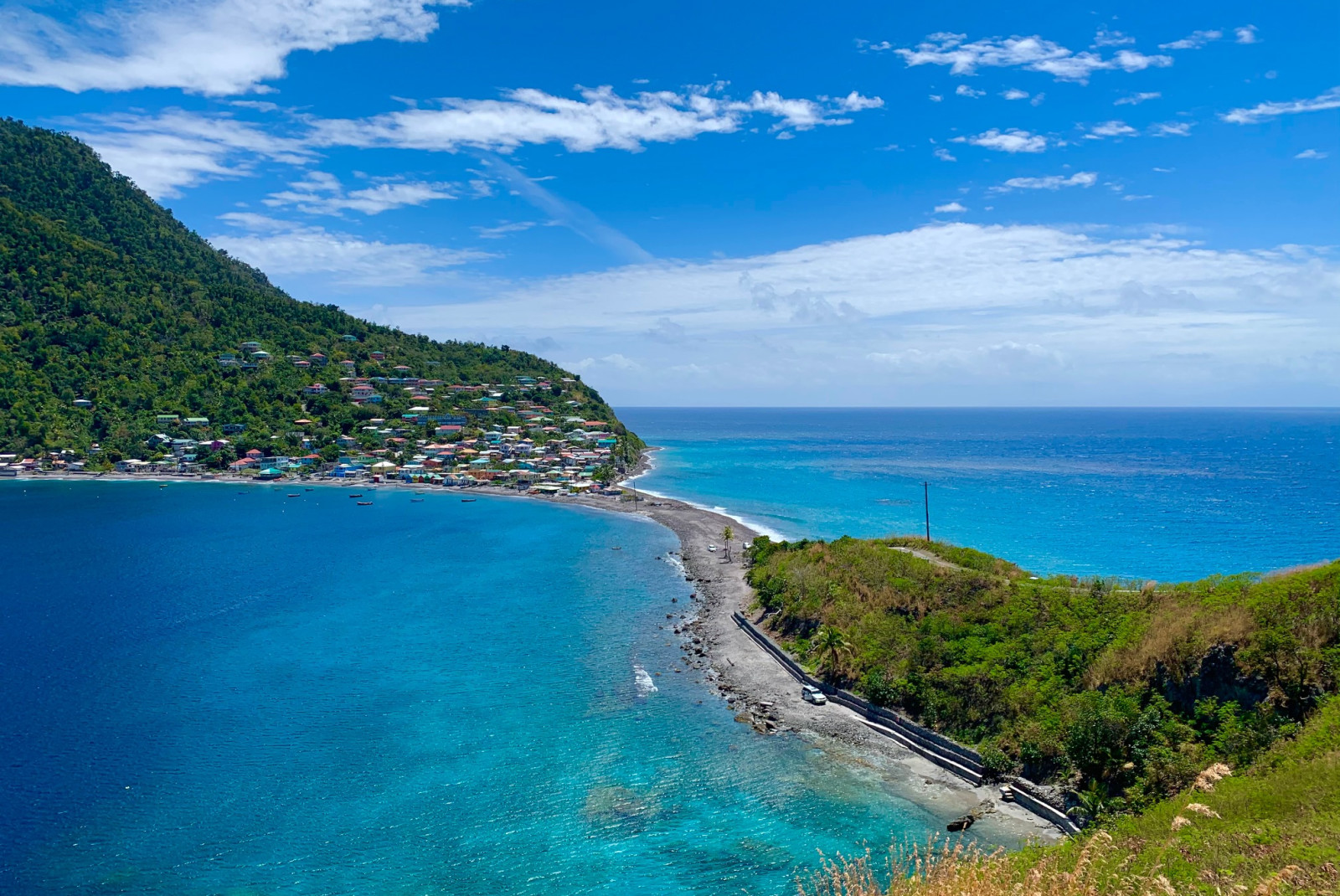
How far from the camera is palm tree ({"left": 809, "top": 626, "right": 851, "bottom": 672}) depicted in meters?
31.4

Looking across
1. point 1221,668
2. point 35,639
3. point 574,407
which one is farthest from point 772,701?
point 574,407

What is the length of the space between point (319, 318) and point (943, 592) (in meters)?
154

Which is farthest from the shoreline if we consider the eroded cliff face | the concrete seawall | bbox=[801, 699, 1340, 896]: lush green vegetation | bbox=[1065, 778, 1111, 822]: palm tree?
the eroded cliff face

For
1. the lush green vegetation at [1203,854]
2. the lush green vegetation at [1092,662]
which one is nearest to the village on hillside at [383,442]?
the lush green vegetation at [1092,662]

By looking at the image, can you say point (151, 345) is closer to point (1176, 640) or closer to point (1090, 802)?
point (1090, 802)

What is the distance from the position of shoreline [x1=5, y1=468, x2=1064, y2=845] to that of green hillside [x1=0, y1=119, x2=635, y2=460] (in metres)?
84.3

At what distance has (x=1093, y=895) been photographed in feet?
25.1

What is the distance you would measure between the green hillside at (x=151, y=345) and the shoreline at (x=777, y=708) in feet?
277

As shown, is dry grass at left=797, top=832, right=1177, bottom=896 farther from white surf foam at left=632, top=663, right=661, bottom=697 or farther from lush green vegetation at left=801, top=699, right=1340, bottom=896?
white surf foam at left=632, top=663, right=661, bottom=697

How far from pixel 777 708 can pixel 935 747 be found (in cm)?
663

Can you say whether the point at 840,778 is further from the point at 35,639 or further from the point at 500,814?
the point at 35,639

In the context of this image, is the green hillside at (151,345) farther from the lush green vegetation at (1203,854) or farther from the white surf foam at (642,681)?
the lush green vegetation at (1203,854)

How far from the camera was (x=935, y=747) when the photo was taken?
83.9 ft

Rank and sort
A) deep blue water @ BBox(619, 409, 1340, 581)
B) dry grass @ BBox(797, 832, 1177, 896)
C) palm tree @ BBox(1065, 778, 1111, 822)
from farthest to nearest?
deep blue water @ BBox(619, 409, 1340, 581), palm tree @ BBox(1065, 778, 1111, 822), dry grass @ BBox(797, 832, 1177, 896)
